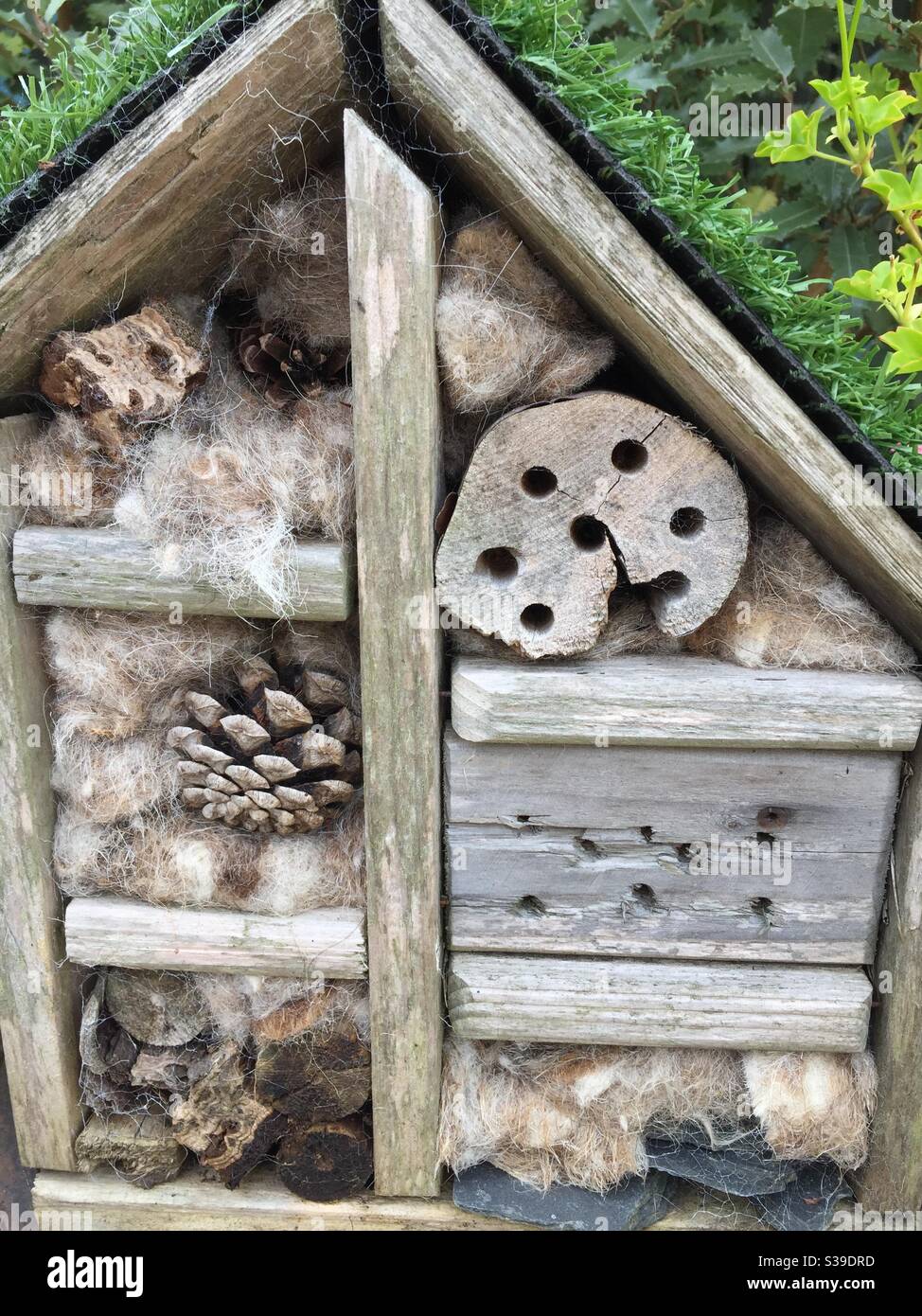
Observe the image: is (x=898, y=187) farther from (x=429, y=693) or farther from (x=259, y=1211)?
(x=259, y=1211)

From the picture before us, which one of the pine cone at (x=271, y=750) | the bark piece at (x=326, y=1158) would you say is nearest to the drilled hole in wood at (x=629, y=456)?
Result: the pine cone at (x=271, y=750)

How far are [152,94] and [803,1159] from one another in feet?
6.96

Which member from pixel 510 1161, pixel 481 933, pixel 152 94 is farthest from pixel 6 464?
pixel 510 1161

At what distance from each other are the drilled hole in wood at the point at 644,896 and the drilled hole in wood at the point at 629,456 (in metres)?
0.74

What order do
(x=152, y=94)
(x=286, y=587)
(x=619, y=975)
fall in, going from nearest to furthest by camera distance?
(x=152, y=94) < (x=286, y=587) < (x=619, y=975)

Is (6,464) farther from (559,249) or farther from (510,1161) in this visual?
(510,1161)

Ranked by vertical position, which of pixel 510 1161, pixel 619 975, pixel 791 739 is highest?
pixel 791 739

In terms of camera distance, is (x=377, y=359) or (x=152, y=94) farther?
(x=377, y=359)

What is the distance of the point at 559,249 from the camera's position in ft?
4.59

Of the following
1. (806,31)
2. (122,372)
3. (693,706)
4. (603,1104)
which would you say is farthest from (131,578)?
(806,31)

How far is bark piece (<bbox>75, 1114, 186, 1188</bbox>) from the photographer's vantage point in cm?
184

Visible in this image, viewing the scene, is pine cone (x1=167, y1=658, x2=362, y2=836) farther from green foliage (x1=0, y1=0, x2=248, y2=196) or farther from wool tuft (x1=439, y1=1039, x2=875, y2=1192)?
green foliage (x1=0, y1=0, x2=248, y2=196)

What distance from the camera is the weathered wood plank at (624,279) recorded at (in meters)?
1.30

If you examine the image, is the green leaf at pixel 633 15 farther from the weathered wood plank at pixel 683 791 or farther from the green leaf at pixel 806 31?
the weathered wood plank at pixel 683 791
